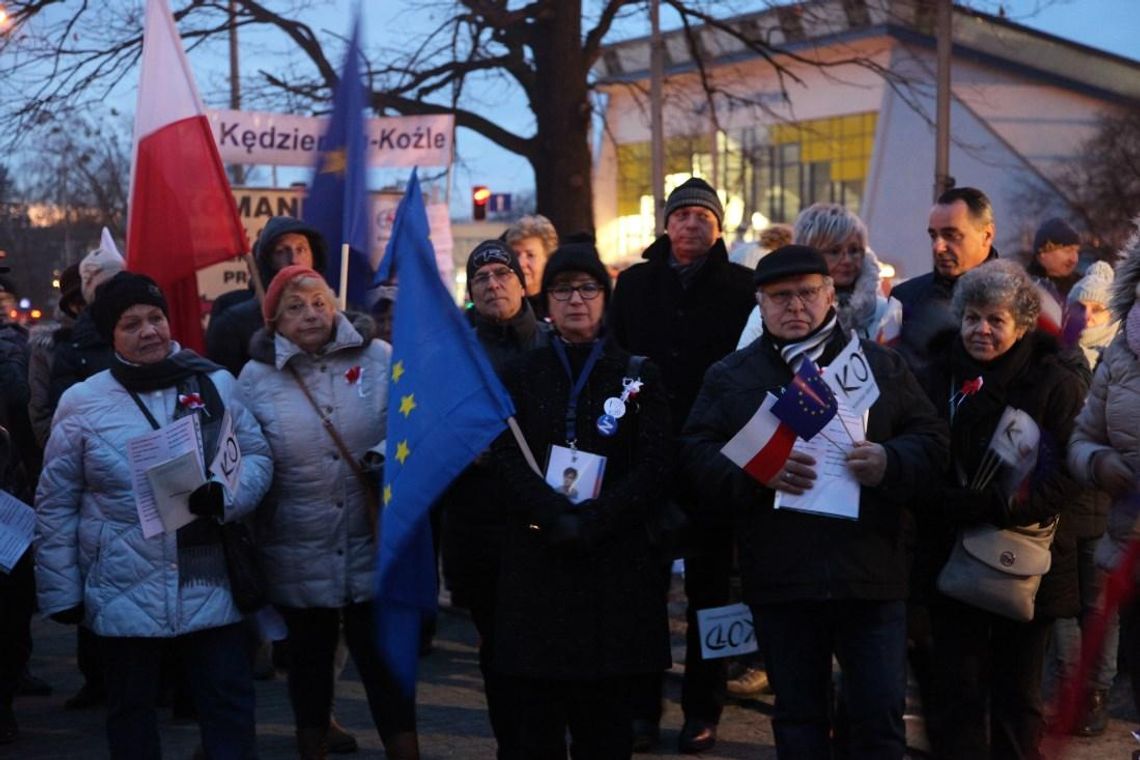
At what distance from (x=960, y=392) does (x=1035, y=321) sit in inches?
14.1

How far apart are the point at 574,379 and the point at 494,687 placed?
51.0 inches

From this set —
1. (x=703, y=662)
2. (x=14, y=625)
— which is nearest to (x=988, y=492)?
(x=703, y=662)

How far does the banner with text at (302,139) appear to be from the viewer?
41.3 ft

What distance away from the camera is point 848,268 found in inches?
243

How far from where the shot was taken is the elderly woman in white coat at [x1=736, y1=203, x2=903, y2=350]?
6133 mm

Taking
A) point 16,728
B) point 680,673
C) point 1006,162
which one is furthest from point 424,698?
point 1006,162

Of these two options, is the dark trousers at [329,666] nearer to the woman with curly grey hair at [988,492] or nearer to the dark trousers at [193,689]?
the dark trousers at [193,689]

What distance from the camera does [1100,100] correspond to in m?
48.2

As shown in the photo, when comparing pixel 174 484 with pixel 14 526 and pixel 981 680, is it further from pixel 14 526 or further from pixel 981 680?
pixel 981 680

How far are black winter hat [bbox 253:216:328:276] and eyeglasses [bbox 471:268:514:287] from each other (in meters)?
1.06

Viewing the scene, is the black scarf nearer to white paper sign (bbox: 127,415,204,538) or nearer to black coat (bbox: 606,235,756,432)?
white paper sign (bbox: 127,415,204,538)

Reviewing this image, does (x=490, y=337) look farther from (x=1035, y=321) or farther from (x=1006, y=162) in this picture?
(x=1006, y=162)

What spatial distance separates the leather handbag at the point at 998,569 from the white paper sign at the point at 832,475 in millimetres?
593

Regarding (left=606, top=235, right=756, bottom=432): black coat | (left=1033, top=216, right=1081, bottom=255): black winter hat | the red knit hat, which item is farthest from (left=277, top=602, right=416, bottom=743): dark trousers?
(left=1033, top=216, right=1081, bottom=255): black winter hat
